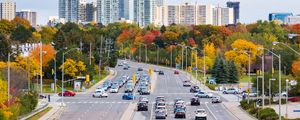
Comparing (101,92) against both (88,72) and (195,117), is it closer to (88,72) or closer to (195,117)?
(88,72)

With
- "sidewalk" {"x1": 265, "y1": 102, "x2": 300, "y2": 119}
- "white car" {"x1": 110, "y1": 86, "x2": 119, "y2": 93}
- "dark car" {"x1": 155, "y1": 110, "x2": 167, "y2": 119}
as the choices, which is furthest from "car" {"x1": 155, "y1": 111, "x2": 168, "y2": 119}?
"white car" {"x1": 110, "y1": 86, "x2": 119, "y2": 93}

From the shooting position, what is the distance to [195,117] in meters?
73.4

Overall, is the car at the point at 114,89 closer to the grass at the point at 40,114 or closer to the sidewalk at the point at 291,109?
the sidewalk at the point at 291,109

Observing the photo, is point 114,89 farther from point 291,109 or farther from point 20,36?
point 20,36

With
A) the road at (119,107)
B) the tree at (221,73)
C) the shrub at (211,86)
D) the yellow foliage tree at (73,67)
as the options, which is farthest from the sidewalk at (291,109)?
the tree at (221,73)

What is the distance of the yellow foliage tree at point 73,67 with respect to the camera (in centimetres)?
12434

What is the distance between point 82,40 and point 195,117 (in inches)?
4132

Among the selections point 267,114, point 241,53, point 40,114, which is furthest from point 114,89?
point 267,114

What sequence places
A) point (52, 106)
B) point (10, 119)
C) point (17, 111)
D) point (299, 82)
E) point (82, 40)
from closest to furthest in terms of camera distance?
point (10, 119)
point (17, 111)
point (52, 106)
point (299, 82)
point (82, 40)

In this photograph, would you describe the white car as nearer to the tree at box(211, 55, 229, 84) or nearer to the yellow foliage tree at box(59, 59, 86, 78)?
the yellow foliage tree at box(59, 59, 86, 78)

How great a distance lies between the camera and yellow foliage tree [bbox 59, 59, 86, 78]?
124 m

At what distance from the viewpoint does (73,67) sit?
408ft

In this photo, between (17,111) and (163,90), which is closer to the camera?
(17,111)

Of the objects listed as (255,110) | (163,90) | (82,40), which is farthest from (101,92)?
(82,40)
